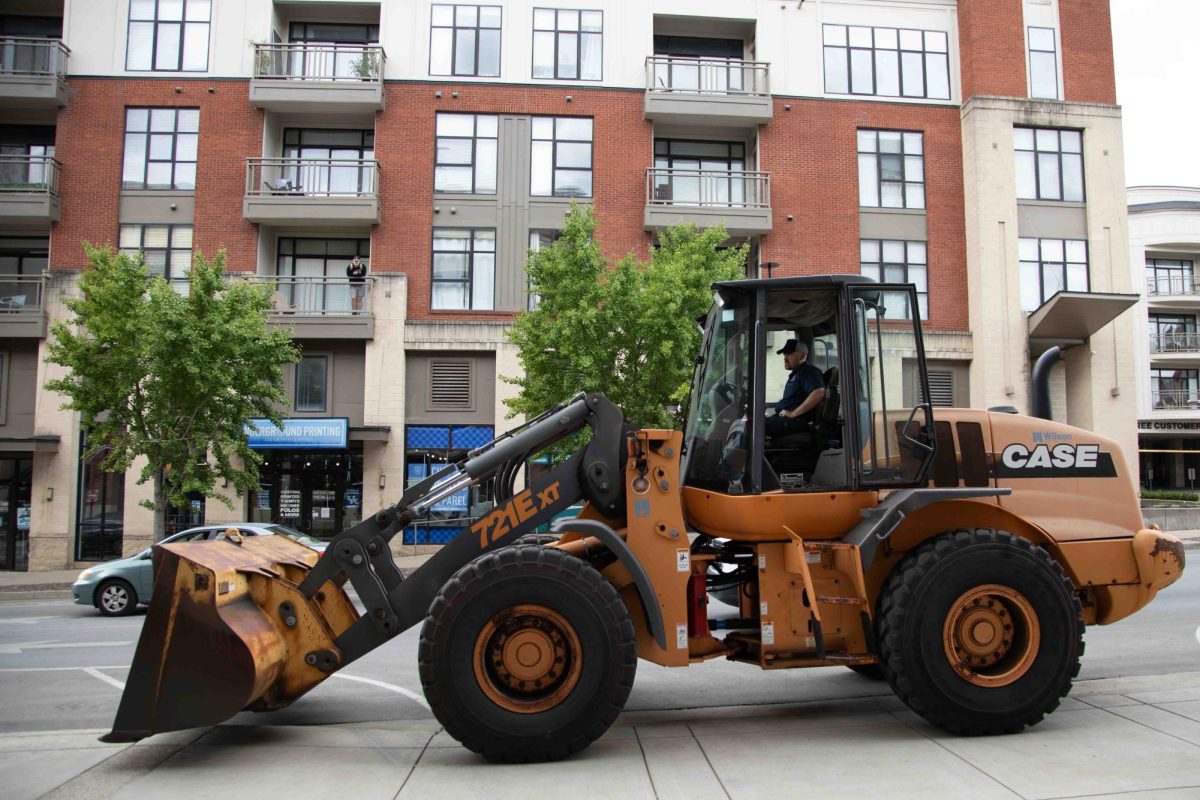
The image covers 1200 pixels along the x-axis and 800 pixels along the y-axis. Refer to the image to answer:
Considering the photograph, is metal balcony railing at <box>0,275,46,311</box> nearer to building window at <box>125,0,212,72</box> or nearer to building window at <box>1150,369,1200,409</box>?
building window at <box>125,0,212,72</box>

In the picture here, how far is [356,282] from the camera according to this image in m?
25.7

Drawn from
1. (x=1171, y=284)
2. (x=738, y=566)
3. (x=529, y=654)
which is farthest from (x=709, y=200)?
(x=1171, y=284)

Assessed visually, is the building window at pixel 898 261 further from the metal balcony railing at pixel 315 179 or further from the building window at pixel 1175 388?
the building window at pixel 1175 388

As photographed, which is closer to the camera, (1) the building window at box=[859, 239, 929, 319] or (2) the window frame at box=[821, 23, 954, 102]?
(1) the building window at box=[859, 239, 929, 319]

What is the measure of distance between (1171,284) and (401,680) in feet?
173

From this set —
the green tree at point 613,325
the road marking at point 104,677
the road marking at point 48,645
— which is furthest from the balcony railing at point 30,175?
the road marking at point 104,677

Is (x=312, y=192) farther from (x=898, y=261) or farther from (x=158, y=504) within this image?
(x=898, y=261)

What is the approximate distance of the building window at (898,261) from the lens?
27633 mm

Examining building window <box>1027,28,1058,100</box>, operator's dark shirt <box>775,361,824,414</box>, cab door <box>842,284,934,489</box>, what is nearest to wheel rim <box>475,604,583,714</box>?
operator's dark shirt <box>775,361,824,414</box>

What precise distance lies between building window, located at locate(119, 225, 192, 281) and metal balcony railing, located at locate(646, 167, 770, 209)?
14.0 meters

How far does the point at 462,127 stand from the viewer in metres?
26.7

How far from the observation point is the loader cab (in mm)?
6168

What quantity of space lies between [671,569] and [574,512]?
1.26 m

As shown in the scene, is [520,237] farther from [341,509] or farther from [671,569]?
[671,569]
